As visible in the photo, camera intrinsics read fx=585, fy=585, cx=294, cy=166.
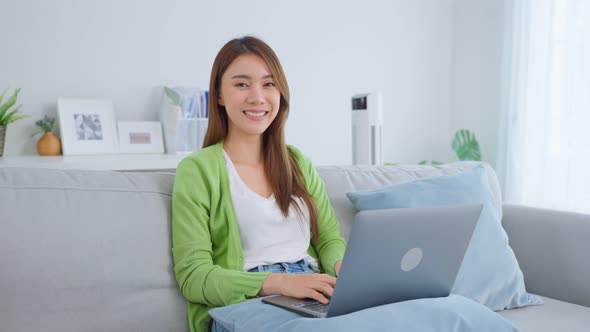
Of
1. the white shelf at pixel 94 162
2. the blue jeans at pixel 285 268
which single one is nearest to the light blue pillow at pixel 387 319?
the blue jeans at pixel 285 268

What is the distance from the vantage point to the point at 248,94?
158 cm

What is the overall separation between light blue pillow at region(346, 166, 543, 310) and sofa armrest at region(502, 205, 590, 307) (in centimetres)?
13

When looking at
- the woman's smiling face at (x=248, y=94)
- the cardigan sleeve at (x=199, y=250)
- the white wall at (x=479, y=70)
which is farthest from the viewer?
the white wall at (x=479, y=70)

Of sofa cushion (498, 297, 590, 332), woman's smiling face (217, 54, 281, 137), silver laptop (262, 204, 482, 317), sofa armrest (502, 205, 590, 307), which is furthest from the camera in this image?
sofa armrest (502, 205, 590, 307)

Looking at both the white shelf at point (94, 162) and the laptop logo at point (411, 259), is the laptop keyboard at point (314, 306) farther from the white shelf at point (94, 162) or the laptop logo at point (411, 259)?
the white shelf at point (94, 162)

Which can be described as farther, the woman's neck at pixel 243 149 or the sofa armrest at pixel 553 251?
the sofa armrest at pixel 553 251

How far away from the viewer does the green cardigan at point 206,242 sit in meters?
1.35

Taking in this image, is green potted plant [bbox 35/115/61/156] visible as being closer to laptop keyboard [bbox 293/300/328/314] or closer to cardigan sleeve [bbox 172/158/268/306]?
cardigan sleeve [bbox 172/158/268/306]

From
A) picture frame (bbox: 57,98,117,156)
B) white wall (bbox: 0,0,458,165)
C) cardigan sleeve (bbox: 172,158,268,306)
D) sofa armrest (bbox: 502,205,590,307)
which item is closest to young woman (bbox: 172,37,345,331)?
cardigan sleeve (bbox: 172,158,268,306)

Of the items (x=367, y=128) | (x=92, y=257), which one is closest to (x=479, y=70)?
(x=367, y=128)

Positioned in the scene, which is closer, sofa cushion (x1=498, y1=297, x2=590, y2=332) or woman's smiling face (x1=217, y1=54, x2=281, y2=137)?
sofa cushion (x1=498, y1=297, x2=590, y2=332)

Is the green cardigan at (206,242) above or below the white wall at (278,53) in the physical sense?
below

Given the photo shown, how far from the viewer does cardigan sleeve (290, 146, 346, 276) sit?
162cm

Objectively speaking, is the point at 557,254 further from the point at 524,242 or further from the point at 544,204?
the point at 544,204
